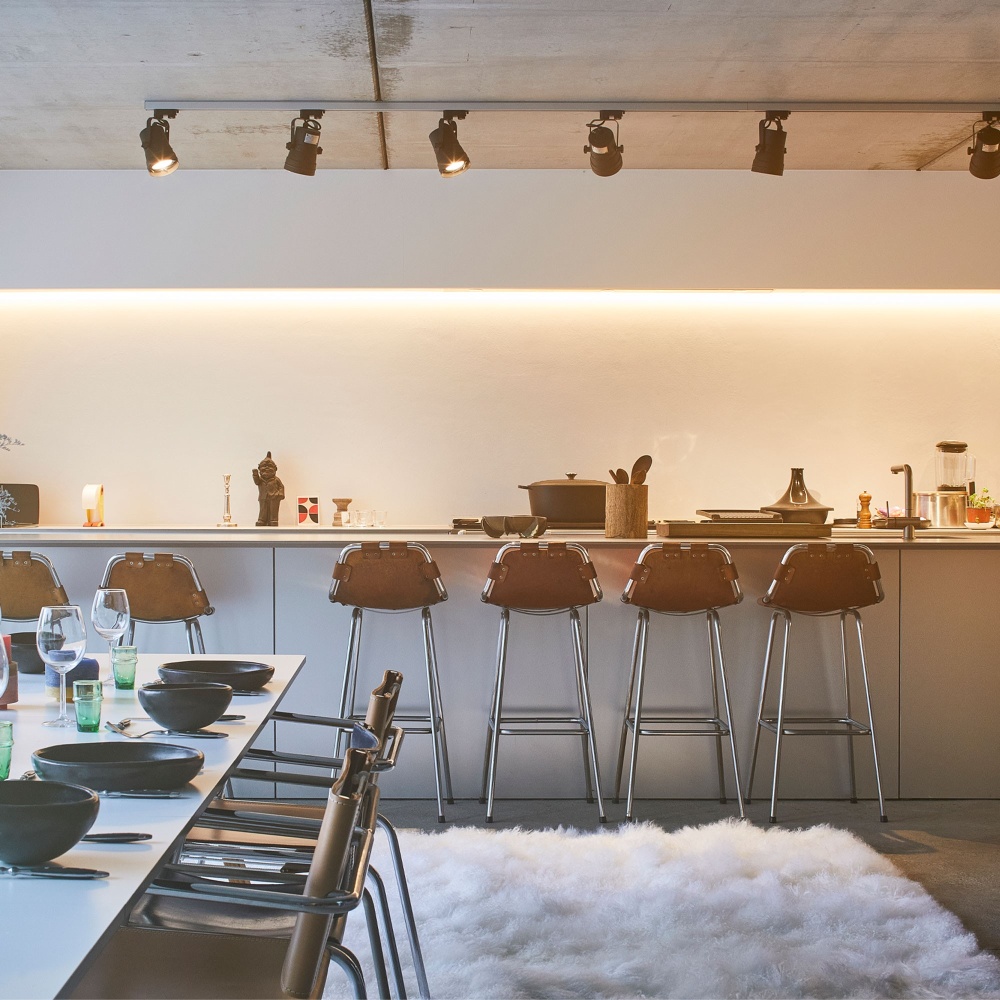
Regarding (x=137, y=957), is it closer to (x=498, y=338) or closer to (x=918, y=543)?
(x=918, y=543)

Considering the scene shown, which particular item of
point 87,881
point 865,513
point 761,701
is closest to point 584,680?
point 761,701

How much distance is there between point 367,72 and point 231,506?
2.45 metres

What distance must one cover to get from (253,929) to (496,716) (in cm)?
228

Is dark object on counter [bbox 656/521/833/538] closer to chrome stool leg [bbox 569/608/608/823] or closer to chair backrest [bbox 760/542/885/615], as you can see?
chair backrest [bbox 760/542/885/615]

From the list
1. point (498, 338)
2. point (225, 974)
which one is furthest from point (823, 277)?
point (225, 974)

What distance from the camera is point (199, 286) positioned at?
5.41 metres

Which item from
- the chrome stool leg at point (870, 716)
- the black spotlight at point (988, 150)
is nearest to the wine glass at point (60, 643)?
the chrome stool leg at point (870, 716)

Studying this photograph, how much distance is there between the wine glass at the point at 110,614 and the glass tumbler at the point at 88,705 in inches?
14.1

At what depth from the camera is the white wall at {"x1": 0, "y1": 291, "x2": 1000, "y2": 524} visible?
5.61 metres

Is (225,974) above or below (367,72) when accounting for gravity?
below

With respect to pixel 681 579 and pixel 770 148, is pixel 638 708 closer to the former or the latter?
pixel 681 579

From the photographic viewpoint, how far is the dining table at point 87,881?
35.3 inches

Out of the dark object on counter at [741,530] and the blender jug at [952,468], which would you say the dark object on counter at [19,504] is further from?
the blender jug at [952,468]

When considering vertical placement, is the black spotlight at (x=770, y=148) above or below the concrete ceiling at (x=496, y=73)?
below
